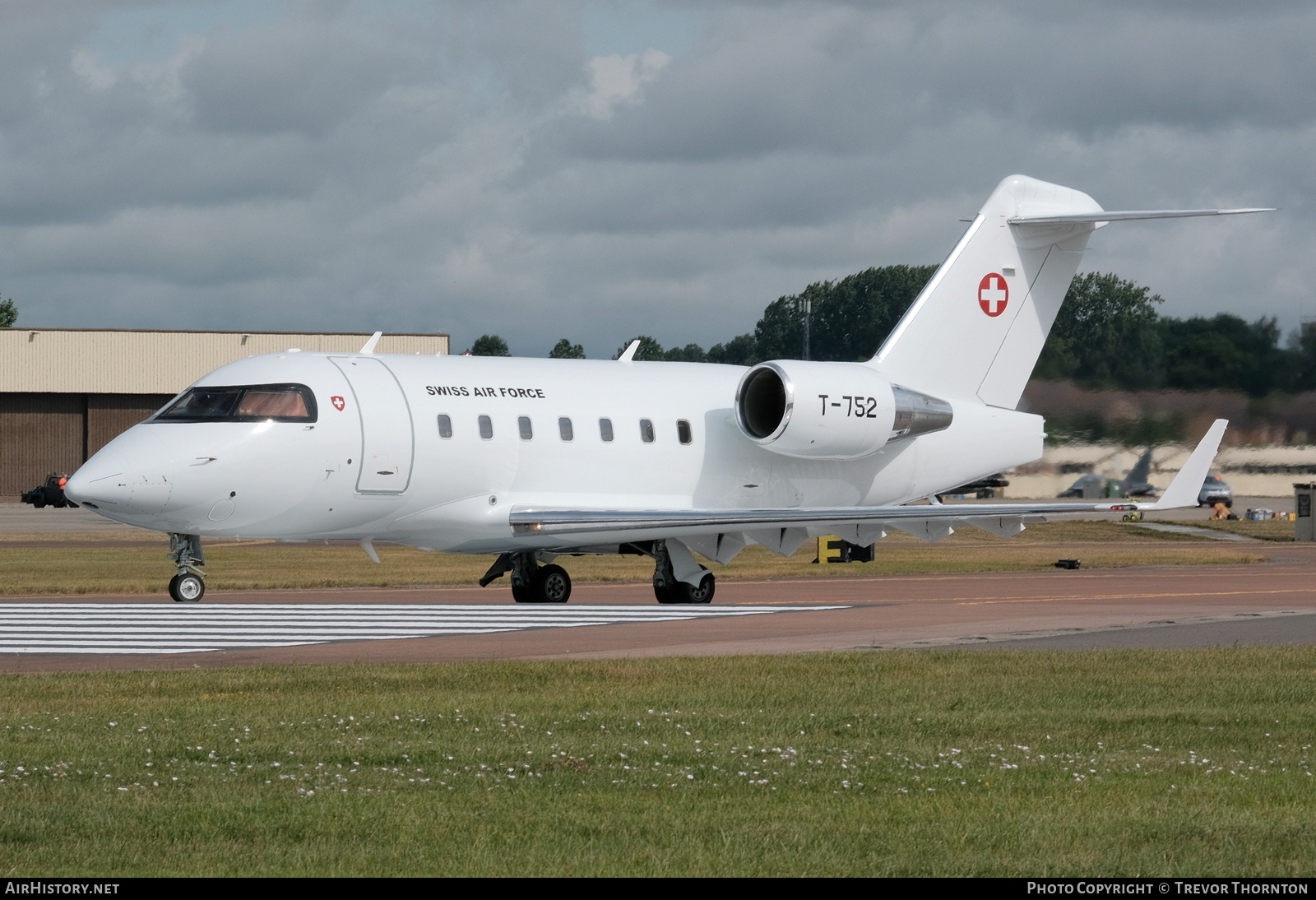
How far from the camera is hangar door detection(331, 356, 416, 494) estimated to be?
24406 mm

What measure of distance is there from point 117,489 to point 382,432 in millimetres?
3836

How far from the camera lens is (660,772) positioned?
1040 cm

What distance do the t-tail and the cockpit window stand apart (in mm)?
10242

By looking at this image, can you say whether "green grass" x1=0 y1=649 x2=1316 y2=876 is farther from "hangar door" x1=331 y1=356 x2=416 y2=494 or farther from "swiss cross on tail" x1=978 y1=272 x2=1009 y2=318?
"swiss cross on tail" x1=978 y1=272 x2=1009 y2=318

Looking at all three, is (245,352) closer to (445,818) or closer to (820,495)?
(820,495)

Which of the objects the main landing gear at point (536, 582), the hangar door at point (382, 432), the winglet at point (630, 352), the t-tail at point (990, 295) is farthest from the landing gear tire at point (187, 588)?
the t-tail at point (990, 295)

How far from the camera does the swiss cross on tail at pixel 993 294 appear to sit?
30.1 metres

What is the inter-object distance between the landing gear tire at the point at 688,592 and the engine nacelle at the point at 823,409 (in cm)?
246

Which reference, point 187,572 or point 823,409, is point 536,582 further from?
point 187,572

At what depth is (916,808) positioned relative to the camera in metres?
9.23

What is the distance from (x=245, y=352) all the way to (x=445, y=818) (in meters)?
76.3

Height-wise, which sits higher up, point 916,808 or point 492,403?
point 492,403

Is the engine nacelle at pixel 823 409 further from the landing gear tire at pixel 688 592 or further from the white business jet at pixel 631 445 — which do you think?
the landing gear tire at pixel 688 592

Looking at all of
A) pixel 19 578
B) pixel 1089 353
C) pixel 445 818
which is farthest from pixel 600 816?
pixel 19 578
